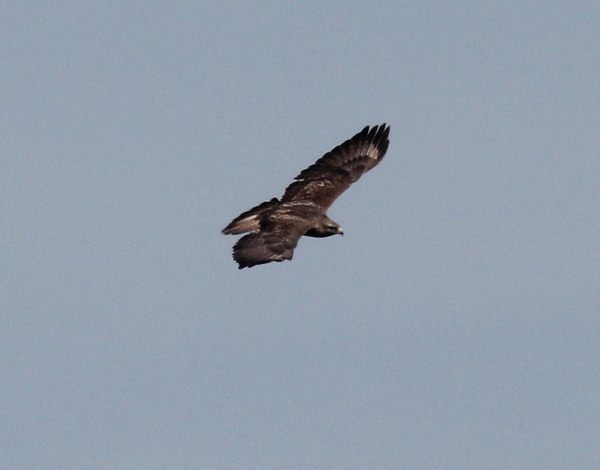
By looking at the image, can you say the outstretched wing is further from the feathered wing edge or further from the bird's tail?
the bird's tail

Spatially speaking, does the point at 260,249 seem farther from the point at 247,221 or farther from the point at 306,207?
the point at 306,207

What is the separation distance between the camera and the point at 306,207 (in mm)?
38219

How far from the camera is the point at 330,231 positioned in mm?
37844

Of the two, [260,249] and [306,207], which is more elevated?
[306,207]

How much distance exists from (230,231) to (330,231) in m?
2.64

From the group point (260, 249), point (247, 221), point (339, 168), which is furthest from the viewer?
point (339, 168)

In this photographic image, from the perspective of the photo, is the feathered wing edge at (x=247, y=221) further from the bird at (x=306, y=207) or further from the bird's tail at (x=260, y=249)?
the bird's tail at (x=260, y=249)

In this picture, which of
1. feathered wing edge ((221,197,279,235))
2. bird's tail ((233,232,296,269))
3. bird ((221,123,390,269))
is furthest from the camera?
feathered wing edge ((221,197,279,235))

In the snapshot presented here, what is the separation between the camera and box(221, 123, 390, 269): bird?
34875 mm

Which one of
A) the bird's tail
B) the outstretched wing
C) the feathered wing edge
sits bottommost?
the bird's tail

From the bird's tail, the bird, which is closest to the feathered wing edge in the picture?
the bird

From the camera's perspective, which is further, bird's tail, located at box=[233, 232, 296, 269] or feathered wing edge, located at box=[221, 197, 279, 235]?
feathered wing edge, located at box=[221, 197, 279, 235]

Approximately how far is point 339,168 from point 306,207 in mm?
2912

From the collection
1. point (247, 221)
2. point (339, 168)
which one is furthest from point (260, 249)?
point (339, 168)
